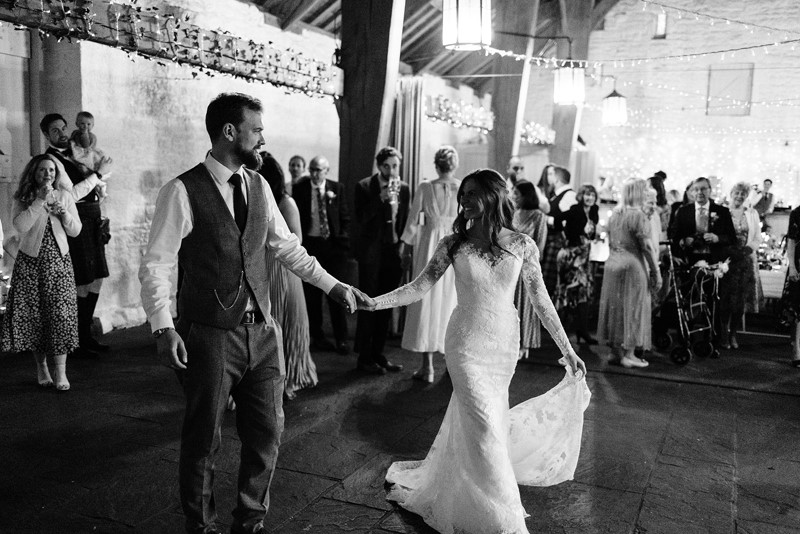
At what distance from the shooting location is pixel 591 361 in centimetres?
620

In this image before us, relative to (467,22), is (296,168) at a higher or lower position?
lower

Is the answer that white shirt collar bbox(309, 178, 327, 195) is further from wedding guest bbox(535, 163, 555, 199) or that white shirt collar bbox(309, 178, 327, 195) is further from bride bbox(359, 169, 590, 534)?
bride bbox(359, 169, 590, 534)

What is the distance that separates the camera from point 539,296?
121 inches

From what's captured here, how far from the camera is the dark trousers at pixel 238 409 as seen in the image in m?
2.48

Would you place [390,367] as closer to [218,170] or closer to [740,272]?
[218,170]

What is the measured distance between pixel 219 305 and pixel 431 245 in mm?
3011

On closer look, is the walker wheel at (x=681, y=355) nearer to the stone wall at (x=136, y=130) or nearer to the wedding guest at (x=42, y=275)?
the stone wall at (x=136, y=130)

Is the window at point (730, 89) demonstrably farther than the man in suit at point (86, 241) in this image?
Yes

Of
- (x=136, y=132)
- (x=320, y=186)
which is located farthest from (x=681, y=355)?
(x=136, y=132)

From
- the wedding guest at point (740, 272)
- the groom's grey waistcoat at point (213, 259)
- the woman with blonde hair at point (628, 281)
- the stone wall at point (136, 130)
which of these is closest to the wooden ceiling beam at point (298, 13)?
the stone wall at point (136, 130)

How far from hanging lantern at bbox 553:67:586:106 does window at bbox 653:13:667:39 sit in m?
6.61

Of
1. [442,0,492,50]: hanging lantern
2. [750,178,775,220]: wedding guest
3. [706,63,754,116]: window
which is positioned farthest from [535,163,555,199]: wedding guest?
[706,63,754,116]: window

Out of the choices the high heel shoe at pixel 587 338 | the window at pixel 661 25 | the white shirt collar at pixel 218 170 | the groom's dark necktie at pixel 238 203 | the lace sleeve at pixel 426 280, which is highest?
the window at pixel 661 25

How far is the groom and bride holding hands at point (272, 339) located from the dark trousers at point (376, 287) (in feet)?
7.26
